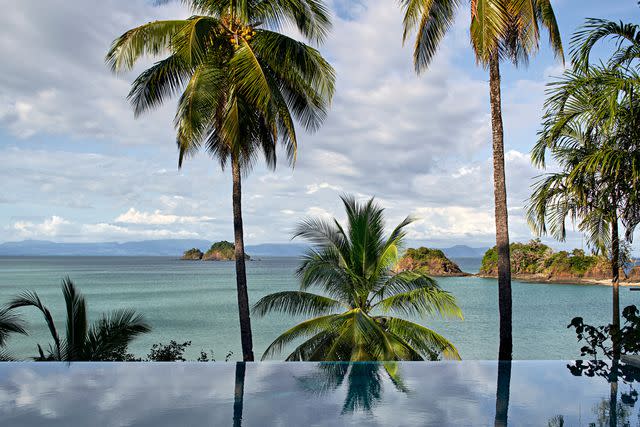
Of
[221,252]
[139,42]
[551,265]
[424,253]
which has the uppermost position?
[139,42]

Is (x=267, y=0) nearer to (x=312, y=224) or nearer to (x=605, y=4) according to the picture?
(x=312, y=224)

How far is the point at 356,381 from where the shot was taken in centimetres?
565

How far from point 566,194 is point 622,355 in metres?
3.82

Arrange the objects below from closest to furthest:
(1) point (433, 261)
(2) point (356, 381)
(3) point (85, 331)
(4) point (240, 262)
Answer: (2) point (356, 381) → (3) point (85, 331) → (4) point (240, 262) → (1) point (433, 261)

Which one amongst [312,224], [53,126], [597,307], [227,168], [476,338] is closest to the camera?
[312,224]

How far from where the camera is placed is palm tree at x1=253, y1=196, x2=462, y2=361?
9242 mm

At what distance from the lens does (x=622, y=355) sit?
21.5 feet

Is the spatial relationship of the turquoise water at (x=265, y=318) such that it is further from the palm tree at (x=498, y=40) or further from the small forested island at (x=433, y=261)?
the palm tree at (x=498, y=40)

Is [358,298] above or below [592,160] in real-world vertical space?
below

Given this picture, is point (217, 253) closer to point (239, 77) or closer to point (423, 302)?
point (239, 77)

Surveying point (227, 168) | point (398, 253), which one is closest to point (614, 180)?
point (398, 253)

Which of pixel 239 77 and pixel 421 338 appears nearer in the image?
pixel 239 77

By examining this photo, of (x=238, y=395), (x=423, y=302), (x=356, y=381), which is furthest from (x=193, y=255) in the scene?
(x=238, y=395)

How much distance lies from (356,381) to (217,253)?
144939 millimetres
